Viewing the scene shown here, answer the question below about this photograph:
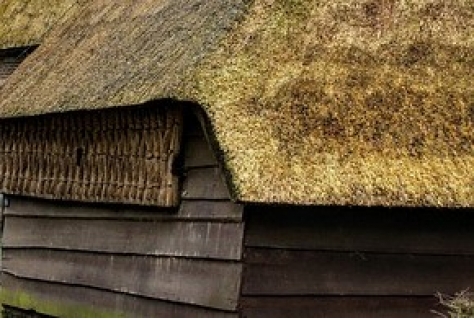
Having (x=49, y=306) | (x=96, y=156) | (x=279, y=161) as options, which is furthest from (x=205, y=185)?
(x=49, y=306)

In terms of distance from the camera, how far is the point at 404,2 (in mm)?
10203

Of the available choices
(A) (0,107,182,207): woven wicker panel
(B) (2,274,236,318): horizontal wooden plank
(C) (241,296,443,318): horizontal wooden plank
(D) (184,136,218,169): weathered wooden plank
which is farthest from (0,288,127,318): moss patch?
(C) (241,296,443,318): horizontal wooden plank

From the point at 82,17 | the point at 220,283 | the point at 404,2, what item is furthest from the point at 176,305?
the point at 82,17

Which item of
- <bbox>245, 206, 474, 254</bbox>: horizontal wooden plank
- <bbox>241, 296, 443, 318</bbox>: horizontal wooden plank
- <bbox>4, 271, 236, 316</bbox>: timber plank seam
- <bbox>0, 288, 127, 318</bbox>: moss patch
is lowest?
<bbox>0, 288, 127, 318</bbox>: moss patch

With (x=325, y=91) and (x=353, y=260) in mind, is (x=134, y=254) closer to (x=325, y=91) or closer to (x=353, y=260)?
(x=353, y=260)

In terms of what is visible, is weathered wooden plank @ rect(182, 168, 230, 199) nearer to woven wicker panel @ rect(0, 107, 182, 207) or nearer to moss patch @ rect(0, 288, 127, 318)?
woven wicker panel @ rect(0, 107, 182, 207)

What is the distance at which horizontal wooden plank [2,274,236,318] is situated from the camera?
9.58 meters

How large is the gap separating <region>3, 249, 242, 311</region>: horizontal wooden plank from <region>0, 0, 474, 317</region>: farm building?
0.02 m

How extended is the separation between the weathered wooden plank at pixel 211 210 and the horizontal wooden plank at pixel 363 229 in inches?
5.2

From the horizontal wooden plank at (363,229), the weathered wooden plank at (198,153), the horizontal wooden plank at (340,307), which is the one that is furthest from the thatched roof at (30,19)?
the horizontal wooden plank at (340,307)

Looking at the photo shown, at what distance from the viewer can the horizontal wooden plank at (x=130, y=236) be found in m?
9.02

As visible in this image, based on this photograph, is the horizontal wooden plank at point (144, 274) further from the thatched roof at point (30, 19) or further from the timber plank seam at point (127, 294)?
the thatched roof at point (30, 19)

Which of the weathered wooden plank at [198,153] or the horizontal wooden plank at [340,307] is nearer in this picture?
the horizontal wooden plank at [340,307]

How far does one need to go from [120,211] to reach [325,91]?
2617 mm
